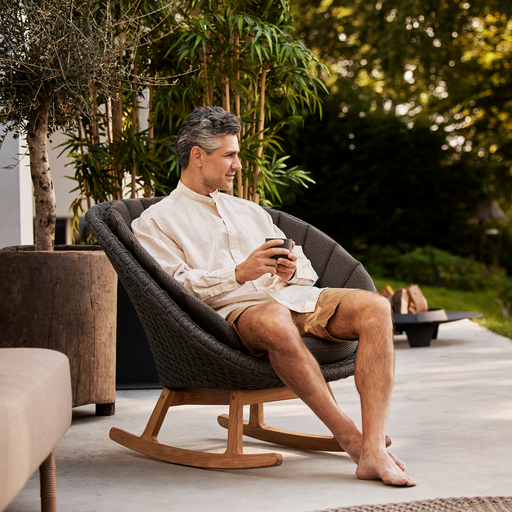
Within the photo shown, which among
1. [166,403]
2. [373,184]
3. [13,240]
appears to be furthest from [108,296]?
[373,184]

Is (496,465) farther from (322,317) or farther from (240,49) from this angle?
(240,49)

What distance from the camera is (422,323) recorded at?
15.3 feet

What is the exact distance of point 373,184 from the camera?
410 inches

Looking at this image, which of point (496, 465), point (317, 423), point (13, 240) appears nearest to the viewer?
point (496, 465)

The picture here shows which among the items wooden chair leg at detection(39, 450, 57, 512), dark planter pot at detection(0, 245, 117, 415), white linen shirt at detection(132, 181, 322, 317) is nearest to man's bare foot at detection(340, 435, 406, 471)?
white linen shirt at detection(132, 181, 322, 317)

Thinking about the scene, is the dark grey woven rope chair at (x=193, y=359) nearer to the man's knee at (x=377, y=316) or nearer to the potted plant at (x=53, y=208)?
the man's knee at (x=377, y=316)

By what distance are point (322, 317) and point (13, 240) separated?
202 cm

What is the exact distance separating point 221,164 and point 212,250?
13.0 inches

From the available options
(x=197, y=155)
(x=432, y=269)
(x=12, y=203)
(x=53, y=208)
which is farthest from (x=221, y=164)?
(x=432, y=269)

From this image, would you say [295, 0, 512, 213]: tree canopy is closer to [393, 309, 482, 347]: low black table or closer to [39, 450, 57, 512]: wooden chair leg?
[393, 309, 482, 347]: low black table

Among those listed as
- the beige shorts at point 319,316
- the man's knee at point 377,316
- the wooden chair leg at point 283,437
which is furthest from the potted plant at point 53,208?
the man's knee at point 377,316

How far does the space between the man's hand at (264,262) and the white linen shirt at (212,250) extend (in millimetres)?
45

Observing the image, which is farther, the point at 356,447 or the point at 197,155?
the point at 197,155

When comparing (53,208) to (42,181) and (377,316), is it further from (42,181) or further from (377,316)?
(377,316)
